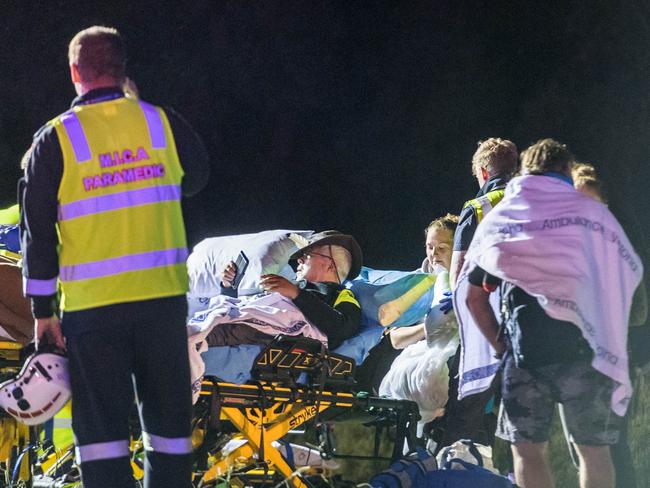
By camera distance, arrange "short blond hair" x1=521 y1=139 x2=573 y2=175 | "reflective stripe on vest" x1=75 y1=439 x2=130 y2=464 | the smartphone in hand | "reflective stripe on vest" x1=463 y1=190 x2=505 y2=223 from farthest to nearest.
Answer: the smartphone in hand, "reflective stripe on vest" x1=463 y1=190 x2=505 y2=223, "short blond hair" x1=521 y1=139 x2=573 y2=175, "reflective stripe on vest" x1=75 y1=439 x2=130 y2=464

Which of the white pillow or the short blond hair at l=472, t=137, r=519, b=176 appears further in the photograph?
the white pillow

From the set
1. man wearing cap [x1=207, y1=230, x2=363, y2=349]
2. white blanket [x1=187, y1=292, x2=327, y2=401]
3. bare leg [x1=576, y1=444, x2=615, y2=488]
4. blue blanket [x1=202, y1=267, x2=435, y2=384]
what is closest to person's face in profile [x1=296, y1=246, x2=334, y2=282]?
man wearing cap [x1=207, y1=230, x2=363, y2=349]

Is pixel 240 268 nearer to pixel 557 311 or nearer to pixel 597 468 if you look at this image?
pixel 557 311

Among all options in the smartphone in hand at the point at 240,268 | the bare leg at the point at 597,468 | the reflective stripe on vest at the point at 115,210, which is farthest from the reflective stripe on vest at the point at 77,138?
the smartphone in hand at the point at 240,268

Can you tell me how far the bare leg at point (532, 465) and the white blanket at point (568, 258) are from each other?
25 cm

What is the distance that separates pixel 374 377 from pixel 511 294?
1.57 meters

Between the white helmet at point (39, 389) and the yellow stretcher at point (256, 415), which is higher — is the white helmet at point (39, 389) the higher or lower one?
the higher one

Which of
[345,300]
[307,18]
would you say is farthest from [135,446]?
[307,18]

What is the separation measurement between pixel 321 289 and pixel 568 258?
4.80 ft

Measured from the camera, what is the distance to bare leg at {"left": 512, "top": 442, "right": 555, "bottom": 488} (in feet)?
9.96

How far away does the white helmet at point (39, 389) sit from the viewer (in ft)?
8.51

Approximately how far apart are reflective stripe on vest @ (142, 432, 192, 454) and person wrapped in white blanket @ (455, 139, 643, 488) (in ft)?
Answer: 3.21

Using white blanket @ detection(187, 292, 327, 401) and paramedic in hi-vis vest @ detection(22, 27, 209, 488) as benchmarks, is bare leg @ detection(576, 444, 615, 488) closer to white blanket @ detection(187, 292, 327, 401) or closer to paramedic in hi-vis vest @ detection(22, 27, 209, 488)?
paramedic in hi-vis vest @ detection(22, 27, 209, 488)

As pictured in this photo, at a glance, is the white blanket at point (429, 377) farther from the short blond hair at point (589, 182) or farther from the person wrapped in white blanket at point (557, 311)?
the person wrapped in white blanket at point (557, 311)
